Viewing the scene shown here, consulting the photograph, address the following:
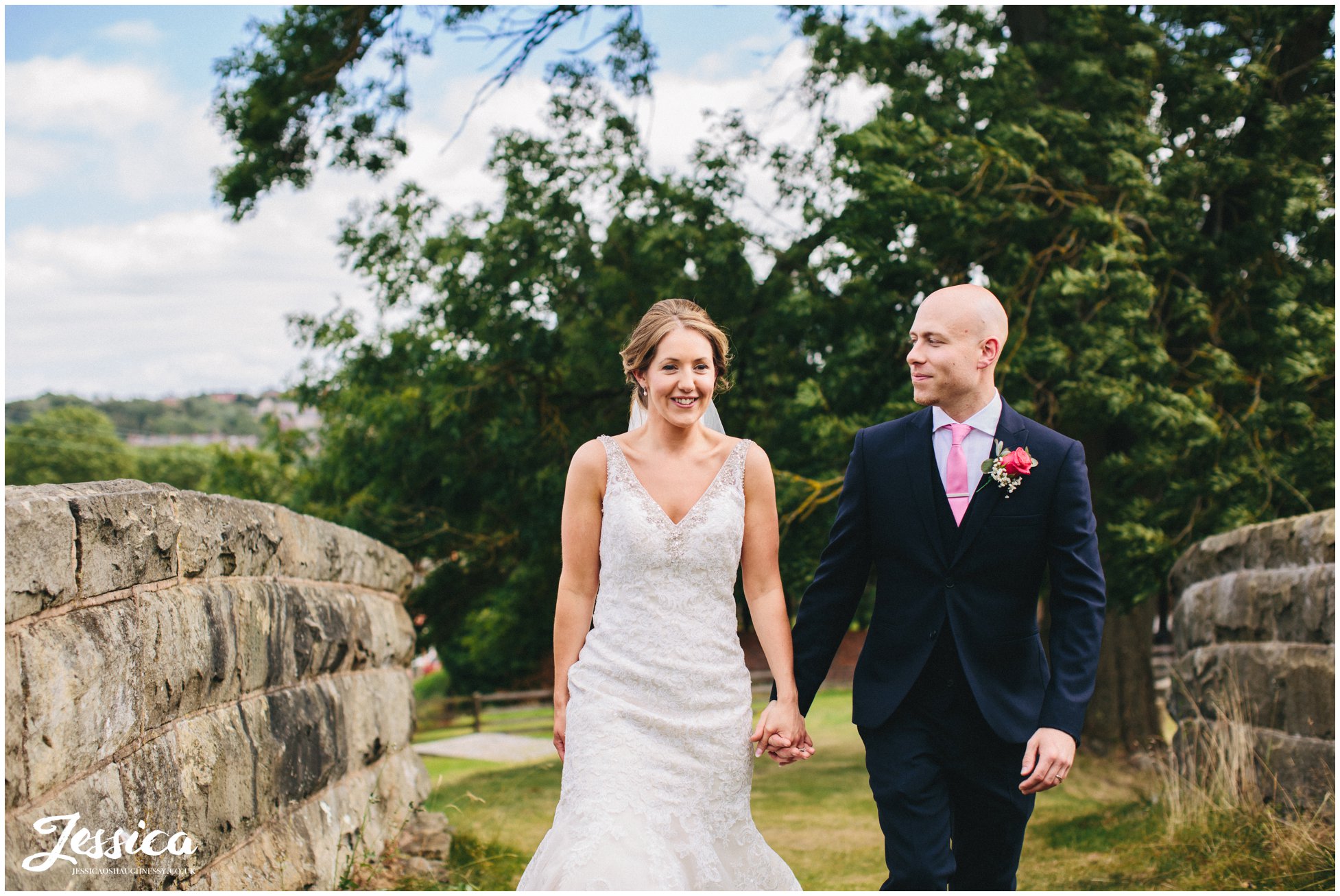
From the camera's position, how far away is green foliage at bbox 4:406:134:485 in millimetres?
64250

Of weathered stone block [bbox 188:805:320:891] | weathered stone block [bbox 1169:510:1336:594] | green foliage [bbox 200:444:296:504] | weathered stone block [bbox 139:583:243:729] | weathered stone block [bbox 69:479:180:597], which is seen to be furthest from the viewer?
green foliage [bbox 200:444:296:504]

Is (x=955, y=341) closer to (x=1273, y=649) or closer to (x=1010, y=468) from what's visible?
(x=1010, y=468)

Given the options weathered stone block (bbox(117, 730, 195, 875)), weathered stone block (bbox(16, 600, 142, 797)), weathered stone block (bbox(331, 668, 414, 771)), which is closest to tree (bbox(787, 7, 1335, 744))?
weathered stone block (bbox(331, 668, 414, 771))

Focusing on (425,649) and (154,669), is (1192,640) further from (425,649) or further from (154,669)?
(425,649)

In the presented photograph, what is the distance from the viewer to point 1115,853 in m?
7.18

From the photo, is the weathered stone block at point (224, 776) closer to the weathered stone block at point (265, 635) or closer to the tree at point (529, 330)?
the weathered stone block at point (265, 635)

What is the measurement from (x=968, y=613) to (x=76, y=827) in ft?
8.89

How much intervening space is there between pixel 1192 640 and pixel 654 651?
5653mm

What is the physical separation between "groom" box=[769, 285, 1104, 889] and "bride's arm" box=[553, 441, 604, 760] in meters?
0.81

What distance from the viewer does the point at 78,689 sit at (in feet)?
10.9

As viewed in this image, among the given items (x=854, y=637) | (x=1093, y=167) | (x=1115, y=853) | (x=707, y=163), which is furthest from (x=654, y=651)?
(x=854, y=637)

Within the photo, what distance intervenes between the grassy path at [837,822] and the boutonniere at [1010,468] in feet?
11.6

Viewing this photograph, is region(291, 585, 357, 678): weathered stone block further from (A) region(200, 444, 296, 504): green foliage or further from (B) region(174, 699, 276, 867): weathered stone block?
(A) region(200, 444, 296, 504): green foliage

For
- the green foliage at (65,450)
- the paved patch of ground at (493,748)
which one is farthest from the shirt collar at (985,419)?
the green foliage at (65,450)
